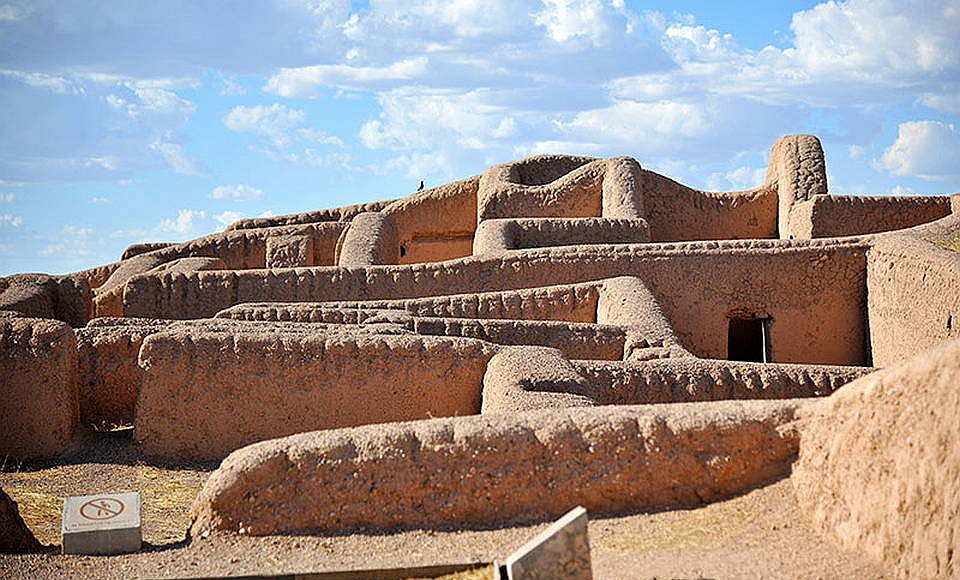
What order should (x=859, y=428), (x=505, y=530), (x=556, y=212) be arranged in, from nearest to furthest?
(x=859, y=428)
(x=505, y=530)
(x=556, y=212)

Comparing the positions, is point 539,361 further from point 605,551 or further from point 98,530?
point 98,530

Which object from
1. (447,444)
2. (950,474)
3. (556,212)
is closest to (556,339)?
(447,444)

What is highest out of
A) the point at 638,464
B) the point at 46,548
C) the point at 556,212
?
the point at 556,212

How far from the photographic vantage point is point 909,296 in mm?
10953

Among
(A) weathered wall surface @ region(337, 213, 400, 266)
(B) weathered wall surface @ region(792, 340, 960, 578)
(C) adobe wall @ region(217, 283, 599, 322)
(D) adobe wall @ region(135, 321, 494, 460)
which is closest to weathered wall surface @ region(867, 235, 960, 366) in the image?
(C) adobe wall @ region(217, 283, 599, 322)

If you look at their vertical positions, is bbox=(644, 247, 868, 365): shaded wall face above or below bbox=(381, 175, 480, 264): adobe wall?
below

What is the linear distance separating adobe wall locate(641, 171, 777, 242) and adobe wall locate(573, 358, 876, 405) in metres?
8.31

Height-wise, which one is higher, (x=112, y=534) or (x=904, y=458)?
(x=904, y=458)

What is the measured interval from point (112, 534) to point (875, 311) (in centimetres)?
930

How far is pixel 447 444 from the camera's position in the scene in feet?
16.3

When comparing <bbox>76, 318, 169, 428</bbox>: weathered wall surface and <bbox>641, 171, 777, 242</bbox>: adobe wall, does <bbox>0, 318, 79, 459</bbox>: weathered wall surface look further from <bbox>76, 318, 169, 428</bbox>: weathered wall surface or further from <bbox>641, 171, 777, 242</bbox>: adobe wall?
<bbox>641, 171, 777, 242</bbox>: adobe wall

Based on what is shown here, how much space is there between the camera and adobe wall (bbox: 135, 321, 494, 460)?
307 inches

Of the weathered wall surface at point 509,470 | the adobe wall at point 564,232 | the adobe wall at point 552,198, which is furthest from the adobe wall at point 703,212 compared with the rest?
the weathered wall surface at point 509,470

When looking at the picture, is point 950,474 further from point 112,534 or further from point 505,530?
point 112,534
